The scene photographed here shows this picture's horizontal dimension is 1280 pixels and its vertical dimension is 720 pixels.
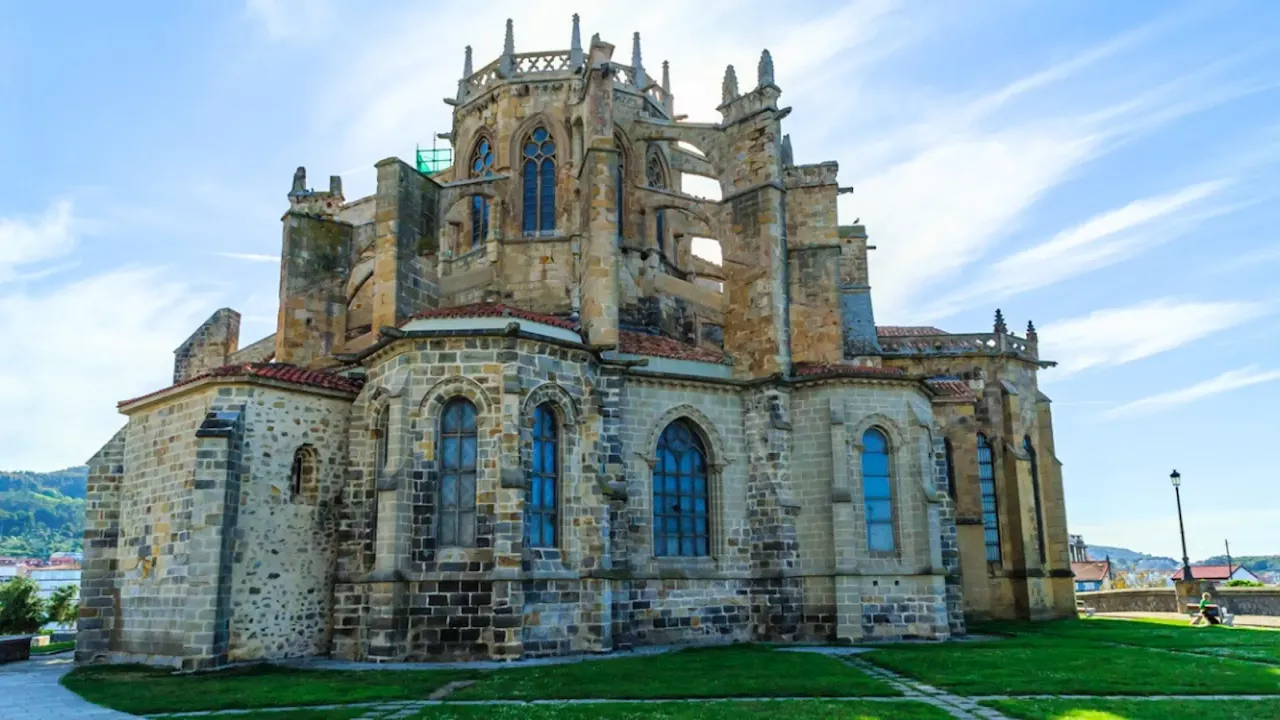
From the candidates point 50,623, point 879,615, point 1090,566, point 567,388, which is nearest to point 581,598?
point 567,388

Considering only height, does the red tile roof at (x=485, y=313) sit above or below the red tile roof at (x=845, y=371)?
above

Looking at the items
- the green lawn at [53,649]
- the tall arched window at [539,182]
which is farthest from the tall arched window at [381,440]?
the tall arched window at [539,182]

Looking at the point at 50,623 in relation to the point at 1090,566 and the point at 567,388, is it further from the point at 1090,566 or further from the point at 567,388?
the point at 1090,566

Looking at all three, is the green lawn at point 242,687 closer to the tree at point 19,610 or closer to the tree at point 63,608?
the tree at point 19,610

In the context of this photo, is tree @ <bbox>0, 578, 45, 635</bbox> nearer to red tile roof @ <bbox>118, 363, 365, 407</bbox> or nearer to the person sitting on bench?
red tile roof @ <bbox>118, 363, 365, 407</bbox>

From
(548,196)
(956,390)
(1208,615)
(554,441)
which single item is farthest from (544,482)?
(1208,615)

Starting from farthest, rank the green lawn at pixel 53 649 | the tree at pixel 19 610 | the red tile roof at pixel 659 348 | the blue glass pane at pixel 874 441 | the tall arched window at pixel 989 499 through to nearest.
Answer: the tree at pixel 19 610 → the tall arched window at pixel 989 499 → the blue glass pane at pixel 874 441 → the green lawn at pixel 53 649 → the red tile roof at pixel 659 348

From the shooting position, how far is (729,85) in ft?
95.8

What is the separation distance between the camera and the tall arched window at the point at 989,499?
3272cm

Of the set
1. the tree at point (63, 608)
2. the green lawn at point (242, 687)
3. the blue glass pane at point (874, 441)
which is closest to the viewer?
the green lawn at point (242, 687)

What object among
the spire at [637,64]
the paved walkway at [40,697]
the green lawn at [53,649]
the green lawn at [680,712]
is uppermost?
the spire at [637,64]

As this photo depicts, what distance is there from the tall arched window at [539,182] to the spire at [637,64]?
4.81m

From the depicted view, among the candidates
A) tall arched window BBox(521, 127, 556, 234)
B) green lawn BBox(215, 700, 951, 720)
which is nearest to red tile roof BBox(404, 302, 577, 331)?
tall arched window BBox(521, 127, 556, 234)

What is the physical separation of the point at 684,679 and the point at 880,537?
10030 mm
